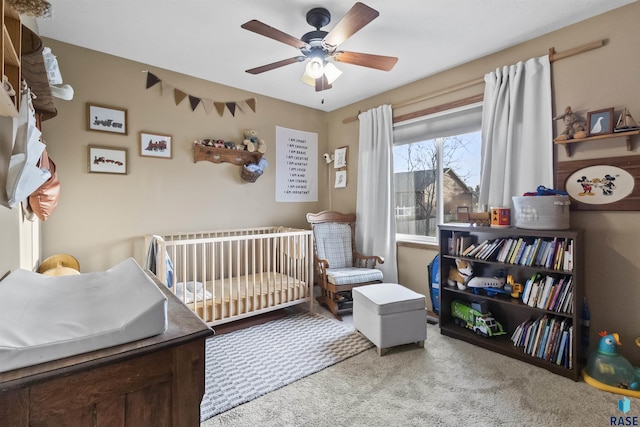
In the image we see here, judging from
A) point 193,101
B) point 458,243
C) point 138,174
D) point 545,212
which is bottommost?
point 458,243

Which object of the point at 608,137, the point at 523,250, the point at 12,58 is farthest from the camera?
the point at 523,250

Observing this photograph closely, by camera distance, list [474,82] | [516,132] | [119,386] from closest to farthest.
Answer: [119,386] → [516,132] → [474,82]

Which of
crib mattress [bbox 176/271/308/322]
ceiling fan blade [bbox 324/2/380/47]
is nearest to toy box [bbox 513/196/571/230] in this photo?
ceiling fan blade [bbox 324/2/380/47]

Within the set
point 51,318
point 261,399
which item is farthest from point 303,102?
point 51,318

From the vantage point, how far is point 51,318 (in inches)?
28.9

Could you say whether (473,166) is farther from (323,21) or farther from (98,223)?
(98,223)

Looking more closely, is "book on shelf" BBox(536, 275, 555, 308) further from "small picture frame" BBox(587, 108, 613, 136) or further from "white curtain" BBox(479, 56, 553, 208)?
"small picture frame" BBox(587, 108, 613, 136)

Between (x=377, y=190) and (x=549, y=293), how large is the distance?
1800mm

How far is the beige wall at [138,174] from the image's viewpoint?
2.42 metres

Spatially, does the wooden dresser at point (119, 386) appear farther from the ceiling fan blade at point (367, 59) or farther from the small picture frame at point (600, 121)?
the small picture frame at point (600, 121)

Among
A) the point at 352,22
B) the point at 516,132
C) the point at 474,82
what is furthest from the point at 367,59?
the point at 516,132

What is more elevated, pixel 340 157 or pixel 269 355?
pixel 340 157

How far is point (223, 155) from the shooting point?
3.20m

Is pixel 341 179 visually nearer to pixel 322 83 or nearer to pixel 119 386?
pixel 322 83
